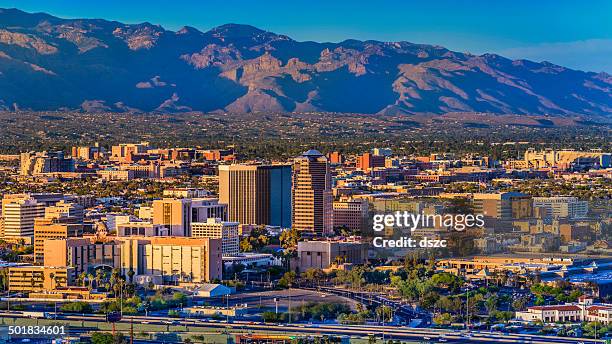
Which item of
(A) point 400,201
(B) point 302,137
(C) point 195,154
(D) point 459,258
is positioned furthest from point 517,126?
(D) point 459,258

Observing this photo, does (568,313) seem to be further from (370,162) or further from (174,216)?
(370,162)

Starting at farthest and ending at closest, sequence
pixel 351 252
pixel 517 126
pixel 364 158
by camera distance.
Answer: pixel 517 126, pixel 364 158, pixel 351 252

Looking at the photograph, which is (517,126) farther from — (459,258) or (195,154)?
(459,258)

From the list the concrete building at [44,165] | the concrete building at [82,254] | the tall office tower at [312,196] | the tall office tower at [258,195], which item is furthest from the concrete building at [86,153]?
the concrete building at [82,254]

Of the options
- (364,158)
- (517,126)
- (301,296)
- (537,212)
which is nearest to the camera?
(301,296)

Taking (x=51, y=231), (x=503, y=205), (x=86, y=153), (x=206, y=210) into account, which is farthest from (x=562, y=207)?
(x=86, y=153)

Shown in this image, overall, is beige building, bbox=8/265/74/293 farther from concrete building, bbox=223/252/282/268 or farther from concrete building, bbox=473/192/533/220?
concrete building, bbox=473/192/533/220

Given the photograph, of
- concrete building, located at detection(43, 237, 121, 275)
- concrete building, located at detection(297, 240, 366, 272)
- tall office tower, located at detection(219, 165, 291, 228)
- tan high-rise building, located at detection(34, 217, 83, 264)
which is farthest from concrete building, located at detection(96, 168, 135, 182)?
concrete building, located at detection(43, 237, 121, 275)
